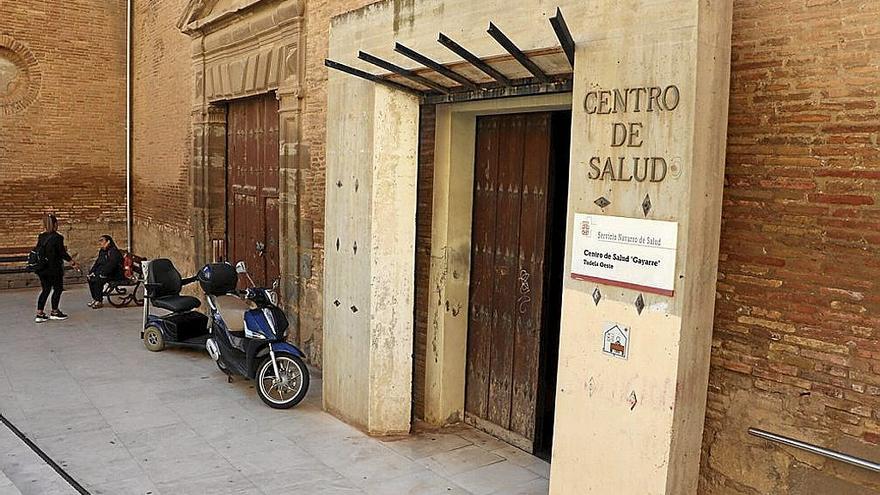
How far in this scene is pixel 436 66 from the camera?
5113 millimetres

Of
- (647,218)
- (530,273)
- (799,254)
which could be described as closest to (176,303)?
(530,273)

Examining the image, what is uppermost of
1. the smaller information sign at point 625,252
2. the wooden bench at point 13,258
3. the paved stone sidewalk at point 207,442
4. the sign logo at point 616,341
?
the smaller information sign at point 625,252

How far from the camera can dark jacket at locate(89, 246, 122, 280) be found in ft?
37.5

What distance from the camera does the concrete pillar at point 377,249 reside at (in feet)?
19.7

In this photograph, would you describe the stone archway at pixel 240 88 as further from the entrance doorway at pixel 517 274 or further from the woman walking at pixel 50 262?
the entrance doorway at pixel 517 274

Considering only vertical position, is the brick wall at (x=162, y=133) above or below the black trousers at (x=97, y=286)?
above

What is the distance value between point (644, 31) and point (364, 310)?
320 cm

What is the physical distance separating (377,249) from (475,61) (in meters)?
1.85

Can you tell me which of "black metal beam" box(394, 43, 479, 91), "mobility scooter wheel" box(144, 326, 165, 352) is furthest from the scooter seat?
"black metal beam" box(394, 43, 479, 91)

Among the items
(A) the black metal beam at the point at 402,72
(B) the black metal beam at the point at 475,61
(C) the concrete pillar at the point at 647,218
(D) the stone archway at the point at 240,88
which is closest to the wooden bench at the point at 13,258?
(D) the stone archway at the point at 240,88

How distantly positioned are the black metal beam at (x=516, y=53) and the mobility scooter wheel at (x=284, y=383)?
11.4ft

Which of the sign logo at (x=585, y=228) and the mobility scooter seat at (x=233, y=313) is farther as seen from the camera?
the mobility scooter seat at (x=233, y=313)

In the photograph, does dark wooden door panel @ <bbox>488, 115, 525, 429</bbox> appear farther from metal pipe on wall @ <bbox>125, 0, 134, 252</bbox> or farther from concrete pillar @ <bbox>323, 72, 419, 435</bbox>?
metal pipe on wall @ <bbox>125, 0, 134, 252</bbox>

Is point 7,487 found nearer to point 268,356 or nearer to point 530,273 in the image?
point 268,356
